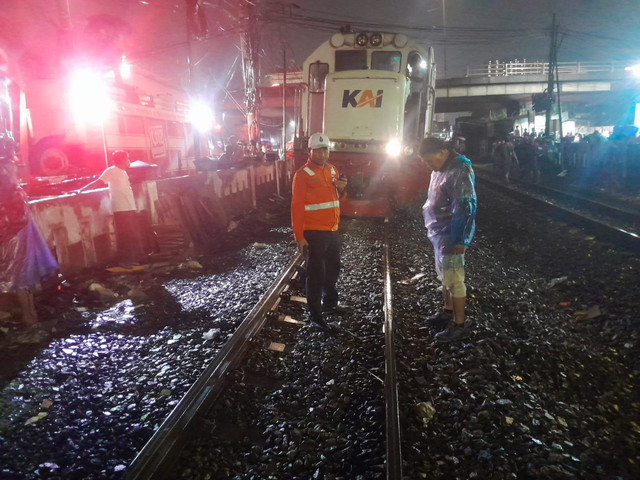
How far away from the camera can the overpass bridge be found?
4369 centimetres

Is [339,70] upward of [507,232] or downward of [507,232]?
upward

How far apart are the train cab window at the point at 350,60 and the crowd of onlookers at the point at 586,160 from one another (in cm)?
1005

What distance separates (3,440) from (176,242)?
555 centimetres

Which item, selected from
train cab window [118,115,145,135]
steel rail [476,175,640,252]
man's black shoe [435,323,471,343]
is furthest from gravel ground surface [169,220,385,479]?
train cab window [118,115,145,135]

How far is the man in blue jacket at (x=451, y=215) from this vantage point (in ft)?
13.4

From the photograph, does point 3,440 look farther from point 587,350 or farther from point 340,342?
point 587,350

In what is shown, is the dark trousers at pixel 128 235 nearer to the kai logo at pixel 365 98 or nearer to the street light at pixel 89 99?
the kai logo at pixel 365 98

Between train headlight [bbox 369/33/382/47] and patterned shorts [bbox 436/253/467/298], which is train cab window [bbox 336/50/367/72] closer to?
train headlight [bbox 369/33/382/47]

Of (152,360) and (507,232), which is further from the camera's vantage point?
(507,232)

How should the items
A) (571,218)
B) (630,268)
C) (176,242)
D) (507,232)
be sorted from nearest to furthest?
(630,268) < (176,242) < (507,232) < (571,218)

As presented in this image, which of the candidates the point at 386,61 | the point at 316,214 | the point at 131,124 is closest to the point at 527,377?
the point at 316,214

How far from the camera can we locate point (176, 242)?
27.1ft

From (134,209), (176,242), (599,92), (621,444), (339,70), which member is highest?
(599,92)

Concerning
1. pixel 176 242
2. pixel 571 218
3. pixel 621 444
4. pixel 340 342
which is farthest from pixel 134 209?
pixel 571 218
